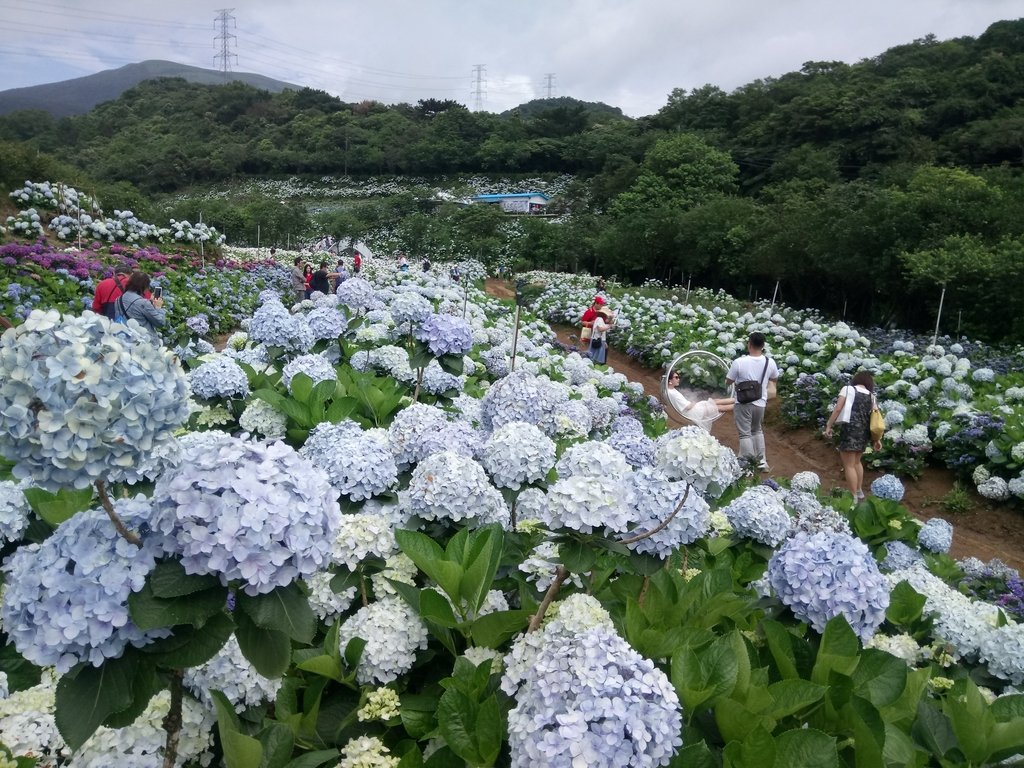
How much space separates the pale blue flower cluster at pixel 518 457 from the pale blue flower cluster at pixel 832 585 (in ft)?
2.32

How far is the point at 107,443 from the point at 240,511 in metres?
0.20

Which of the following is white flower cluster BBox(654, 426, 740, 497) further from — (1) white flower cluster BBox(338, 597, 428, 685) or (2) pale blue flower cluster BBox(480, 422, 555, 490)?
(1) white flower cluster BBox(338, 597, 428, 685)

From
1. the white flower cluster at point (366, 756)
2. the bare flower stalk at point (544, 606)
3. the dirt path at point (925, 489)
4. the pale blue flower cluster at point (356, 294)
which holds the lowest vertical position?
the dirt path at point (925, 489)

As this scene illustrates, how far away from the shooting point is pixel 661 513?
1709mm

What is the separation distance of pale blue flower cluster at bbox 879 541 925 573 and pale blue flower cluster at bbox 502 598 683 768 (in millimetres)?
2331

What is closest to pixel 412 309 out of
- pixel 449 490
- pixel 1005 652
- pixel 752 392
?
pixel 449 490

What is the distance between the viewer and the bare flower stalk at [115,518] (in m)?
0.96

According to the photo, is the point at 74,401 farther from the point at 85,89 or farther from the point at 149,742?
the point at 85,89

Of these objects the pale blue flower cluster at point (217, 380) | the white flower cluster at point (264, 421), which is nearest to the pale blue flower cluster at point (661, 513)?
the white flower cluster at point (264, 421)

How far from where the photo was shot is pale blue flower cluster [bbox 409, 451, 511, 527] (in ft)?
5.93

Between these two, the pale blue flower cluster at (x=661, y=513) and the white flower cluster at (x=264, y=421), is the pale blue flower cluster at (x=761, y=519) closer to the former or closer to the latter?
the pale blue flower cluster at (x=661, y=513)

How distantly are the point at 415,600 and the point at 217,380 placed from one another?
Answer: 5.16 ft

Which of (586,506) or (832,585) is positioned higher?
(586,506)

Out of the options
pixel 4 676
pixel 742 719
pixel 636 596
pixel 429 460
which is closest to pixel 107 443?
pixel 4 676
